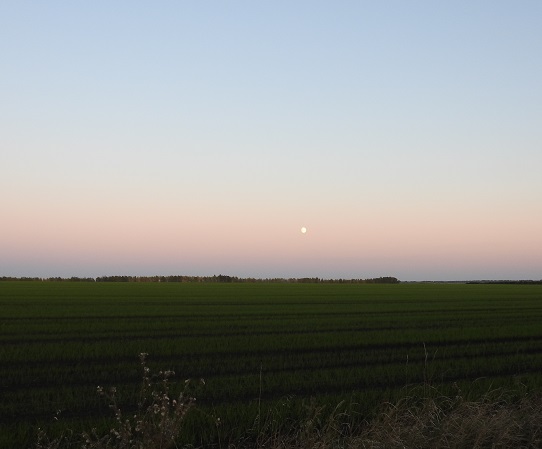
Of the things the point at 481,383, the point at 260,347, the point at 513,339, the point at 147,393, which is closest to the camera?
the point at 147,393

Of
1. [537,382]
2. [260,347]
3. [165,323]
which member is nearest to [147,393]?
[260,347]

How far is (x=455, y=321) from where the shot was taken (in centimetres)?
2697

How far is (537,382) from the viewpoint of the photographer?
12320 mm

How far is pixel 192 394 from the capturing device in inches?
421

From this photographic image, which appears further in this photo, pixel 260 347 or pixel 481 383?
pixel 260 347

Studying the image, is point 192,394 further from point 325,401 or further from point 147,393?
point 325,401

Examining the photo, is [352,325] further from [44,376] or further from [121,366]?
[44,376]

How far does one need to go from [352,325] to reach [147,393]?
14237 millimetres

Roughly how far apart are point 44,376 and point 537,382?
9.84 meters

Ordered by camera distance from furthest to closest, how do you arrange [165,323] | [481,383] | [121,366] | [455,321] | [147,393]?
[455,321] → [165,323] → [121,366] → [481,383] → [147,393]

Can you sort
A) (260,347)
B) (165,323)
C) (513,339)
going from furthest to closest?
(165,323)
(513,339)
(260,347)

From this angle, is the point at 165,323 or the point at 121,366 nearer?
the point at 121,366

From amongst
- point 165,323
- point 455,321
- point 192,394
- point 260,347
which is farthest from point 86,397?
point 455,321

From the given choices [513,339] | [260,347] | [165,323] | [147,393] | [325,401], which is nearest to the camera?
[325,401]
